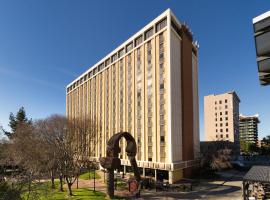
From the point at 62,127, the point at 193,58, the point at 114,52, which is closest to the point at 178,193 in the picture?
the point at 62,127

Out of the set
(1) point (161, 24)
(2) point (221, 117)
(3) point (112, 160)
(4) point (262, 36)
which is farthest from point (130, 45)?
(2) point (221, 117)

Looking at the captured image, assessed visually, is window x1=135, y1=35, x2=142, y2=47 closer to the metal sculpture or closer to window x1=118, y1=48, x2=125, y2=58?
window x1=118, y1=48, x2=125, y2=58

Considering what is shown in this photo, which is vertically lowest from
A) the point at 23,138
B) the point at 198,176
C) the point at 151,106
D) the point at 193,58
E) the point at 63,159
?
the point at 198,176

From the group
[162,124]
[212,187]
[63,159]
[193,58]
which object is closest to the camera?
[63,159]

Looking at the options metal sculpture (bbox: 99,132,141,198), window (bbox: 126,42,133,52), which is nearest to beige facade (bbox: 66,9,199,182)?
window (bbox: 126,42,133,52)

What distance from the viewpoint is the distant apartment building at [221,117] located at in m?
106

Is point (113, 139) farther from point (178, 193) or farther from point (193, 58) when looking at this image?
point (193, 58)

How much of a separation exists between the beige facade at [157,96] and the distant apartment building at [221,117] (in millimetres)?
55547

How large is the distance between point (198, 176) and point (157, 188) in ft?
53.8

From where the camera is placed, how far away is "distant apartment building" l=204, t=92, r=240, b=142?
106 m

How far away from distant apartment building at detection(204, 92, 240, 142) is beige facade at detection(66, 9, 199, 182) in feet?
182

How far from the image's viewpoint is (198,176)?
48969mm

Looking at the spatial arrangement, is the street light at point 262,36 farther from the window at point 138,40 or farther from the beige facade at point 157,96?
the window at point 138,40

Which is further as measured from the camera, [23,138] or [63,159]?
[23,138]
